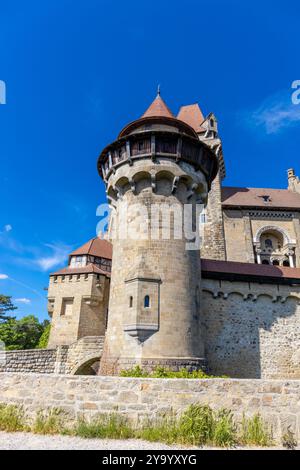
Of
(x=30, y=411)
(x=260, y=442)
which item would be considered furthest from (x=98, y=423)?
(x=260, y=442)

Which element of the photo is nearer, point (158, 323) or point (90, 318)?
point (158, 323)

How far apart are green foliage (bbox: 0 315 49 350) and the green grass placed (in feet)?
80.1

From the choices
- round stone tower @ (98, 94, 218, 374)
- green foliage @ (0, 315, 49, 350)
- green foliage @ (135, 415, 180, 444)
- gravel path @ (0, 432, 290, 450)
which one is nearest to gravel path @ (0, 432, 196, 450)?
gravel path @ (0, 432, 290, 450)

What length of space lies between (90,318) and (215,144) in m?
19.4

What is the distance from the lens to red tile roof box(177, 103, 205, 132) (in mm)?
29127

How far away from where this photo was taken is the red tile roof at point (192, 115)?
95.6 ft

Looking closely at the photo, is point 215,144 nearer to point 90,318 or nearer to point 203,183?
point 203,183

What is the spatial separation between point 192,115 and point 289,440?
30509 mm

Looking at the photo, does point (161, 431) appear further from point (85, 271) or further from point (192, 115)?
point (192, 115)

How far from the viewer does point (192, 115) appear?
100 ft

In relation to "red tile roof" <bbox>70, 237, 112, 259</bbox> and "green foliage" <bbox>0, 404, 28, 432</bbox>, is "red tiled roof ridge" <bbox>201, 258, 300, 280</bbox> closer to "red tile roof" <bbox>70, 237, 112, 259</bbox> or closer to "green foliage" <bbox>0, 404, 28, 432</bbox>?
"red tile roof" <bbox>70, 237, 112, 259</bbox>

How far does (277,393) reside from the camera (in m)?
5.40

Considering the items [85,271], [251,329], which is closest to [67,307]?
[85,271]

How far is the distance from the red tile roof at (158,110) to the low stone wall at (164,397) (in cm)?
1150
